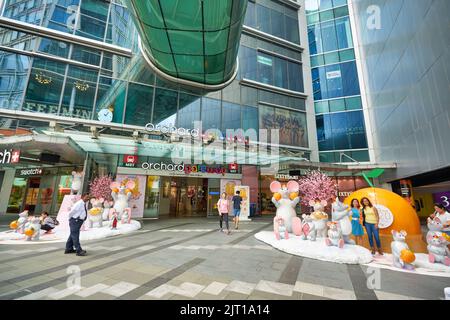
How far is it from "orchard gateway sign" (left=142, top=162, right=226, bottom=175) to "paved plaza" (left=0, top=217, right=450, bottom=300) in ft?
28.9

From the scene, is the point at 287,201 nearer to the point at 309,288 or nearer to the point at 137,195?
the point at 309,288

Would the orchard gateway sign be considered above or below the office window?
below

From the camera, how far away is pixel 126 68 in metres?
16.2

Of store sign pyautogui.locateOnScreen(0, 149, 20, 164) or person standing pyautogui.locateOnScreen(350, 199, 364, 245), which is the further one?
store sign pyautogui.locateOnScreen(0, 149, 20, 164)

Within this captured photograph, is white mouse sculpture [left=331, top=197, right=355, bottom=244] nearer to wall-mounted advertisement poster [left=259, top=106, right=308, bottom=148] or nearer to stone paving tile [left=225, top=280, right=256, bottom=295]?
stone paving tile [left=225, top=280, right=256, bottom=295]

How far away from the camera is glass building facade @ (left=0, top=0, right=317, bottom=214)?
1297cm

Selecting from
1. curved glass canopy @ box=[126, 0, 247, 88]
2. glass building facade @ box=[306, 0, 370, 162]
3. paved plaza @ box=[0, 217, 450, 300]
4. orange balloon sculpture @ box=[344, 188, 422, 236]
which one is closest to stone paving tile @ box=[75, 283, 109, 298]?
paved plaza @ box=[0, 217, 450, 300]

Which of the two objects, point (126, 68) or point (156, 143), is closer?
point (156, 143)

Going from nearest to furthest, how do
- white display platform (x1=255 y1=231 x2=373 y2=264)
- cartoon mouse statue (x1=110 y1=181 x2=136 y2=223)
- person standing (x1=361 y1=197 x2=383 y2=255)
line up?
white display platform (x1=255 y1=231 x2=373 y2=264), person standing (x1=361 y1=197 x2=383 y2=255), cartoon mouse statue (x1=110 y1=181 x2=136 y2=223)

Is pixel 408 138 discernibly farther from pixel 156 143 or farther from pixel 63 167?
pixel 63 167

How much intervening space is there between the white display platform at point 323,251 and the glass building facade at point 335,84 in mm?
17487
